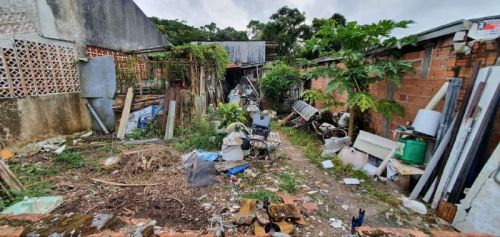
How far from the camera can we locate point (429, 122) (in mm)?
3229

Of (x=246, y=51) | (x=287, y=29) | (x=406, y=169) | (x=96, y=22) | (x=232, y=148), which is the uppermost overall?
(x=287, y=29)

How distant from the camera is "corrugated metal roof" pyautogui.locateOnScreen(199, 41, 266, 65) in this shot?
15.4 m

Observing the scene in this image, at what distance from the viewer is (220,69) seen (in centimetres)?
801

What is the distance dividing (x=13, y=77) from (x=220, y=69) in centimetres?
544

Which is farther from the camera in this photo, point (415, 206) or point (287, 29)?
point (287, 29)

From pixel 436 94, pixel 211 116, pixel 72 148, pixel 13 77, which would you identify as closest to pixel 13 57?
pixel 13 77

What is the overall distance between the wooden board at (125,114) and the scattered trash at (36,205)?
9.99 feet

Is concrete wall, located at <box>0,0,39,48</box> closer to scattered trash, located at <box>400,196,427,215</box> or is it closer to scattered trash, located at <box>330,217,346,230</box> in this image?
scattered trash, located at <box>330,217,346,230</box>

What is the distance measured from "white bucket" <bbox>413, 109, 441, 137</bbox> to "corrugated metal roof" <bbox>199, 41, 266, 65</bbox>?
12.8 meters

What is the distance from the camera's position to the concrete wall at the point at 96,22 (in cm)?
551

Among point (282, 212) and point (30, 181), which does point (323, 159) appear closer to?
point (282, 212)

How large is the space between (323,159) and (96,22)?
819 centimetres

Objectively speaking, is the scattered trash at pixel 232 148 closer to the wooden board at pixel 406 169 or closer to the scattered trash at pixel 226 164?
the scattered trash at pixel 226 164

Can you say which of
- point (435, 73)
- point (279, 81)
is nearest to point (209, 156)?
point (435, 73)
